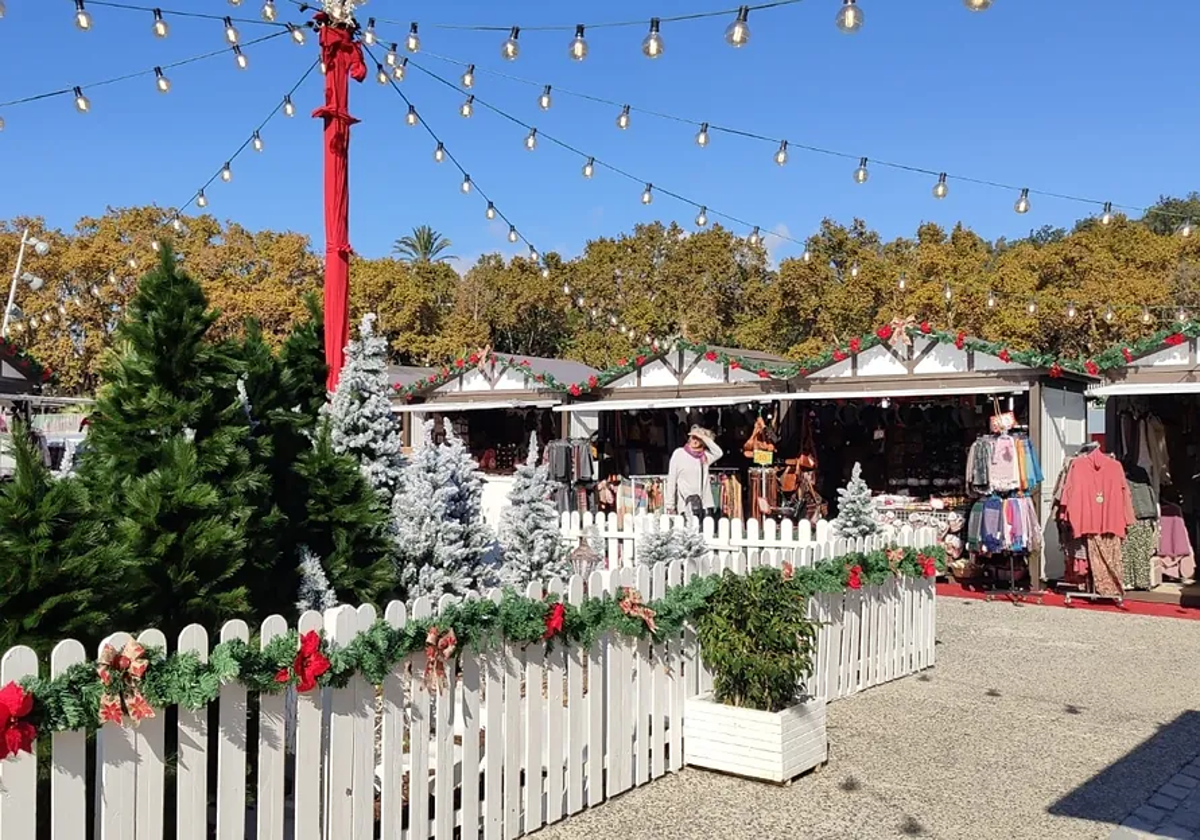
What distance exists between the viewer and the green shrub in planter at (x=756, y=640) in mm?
4848

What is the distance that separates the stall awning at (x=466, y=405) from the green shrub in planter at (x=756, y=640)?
9783 mm

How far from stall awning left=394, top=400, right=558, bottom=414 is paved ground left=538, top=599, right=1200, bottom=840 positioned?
7879mm

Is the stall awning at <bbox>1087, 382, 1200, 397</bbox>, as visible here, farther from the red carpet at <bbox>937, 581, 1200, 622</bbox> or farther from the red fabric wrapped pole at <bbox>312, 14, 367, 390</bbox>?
the red fabric wrapped pole at <bbox>312, 14, 367, 390</bbox>

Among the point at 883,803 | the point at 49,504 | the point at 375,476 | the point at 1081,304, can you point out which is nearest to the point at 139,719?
the point at 49,504

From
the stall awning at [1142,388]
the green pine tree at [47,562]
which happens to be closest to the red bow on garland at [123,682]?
the green pine tree at [47,562]

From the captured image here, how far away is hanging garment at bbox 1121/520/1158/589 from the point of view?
448 inches

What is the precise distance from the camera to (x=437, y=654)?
12.4 ft

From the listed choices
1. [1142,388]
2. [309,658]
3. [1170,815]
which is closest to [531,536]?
[309,658]

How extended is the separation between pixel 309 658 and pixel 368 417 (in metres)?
2.57

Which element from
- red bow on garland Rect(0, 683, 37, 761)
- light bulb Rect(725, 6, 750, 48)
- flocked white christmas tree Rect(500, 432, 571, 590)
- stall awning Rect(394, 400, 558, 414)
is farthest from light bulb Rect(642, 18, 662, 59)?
stall awning Rect(394, 400, 558, 414)

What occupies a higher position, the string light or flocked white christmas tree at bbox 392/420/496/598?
the string light

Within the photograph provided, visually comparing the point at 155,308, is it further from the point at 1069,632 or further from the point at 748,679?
the point at 1069,632

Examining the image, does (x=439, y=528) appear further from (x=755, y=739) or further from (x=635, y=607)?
(x=755, y=739)

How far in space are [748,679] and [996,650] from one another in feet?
14.3
